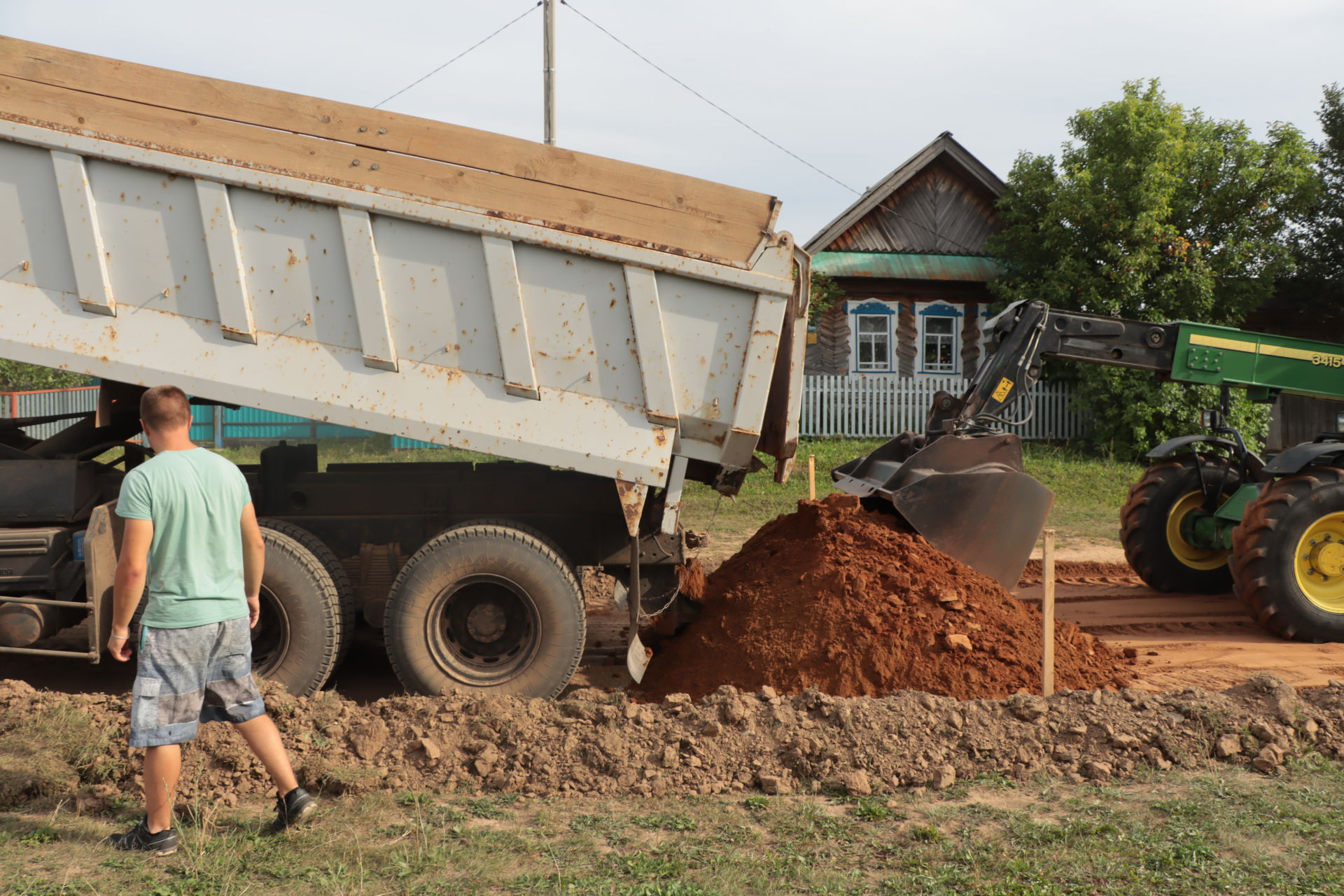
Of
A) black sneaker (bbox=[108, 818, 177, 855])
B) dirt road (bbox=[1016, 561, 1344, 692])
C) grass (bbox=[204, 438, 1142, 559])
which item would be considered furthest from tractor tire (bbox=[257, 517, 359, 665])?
dirt road (bbox=[1016, 561, 1344, 692])

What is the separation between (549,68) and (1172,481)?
9.42m

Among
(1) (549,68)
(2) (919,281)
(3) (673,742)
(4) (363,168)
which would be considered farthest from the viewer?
(2) (919,281)

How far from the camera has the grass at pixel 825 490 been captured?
28.9 ft

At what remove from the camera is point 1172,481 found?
28.8ft

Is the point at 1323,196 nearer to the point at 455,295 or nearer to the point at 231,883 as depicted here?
the point at 455,295

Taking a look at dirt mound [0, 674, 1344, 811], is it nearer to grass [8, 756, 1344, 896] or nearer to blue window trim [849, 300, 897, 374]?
grass [8, 756, 1344, 896]

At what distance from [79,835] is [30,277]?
267 centimetres

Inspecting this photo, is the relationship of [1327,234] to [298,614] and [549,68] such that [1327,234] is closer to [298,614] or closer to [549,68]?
[549,68]

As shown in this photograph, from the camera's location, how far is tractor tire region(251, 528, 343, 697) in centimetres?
519

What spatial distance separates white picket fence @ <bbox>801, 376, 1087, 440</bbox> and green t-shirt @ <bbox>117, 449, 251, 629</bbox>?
53.3 feet

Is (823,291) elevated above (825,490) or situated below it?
above

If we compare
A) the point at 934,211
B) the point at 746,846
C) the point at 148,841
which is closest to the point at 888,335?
the point at 934,211

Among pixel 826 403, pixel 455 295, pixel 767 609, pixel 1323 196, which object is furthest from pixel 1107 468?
pixel 455 295

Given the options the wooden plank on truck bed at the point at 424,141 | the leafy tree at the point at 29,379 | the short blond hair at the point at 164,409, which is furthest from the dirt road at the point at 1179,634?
the leafy tree at the point at 29,379
